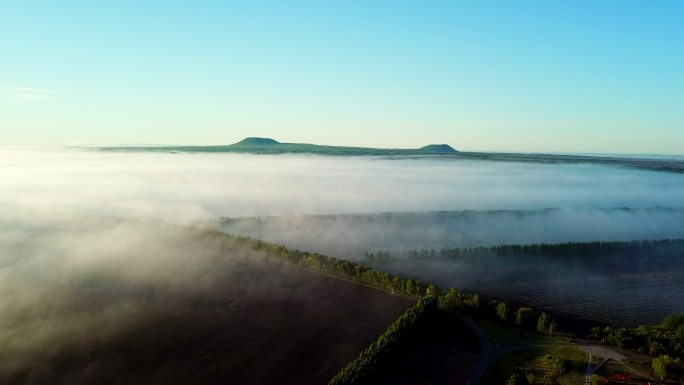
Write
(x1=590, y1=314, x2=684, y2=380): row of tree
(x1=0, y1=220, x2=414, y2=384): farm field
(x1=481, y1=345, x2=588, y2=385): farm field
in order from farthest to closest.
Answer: (x1=590, y1=314, x2=684, y2=380): row of tree → (x1=0, y1=220, x2=414, y2=384): farm field → (x1=481, y1=345, x2=588, y2=385): farm field

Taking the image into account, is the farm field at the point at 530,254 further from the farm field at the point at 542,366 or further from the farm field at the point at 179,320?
the farm field at the point at 179,320

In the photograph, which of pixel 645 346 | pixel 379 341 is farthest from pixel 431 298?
pixel 645 346

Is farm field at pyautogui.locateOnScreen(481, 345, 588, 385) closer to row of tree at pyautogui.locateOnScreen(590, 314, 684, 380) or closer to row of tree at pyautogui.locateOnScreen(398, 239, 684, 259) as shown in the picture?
row of tree at pyautogui.locateOnScreen(590, 314, 684, 380)

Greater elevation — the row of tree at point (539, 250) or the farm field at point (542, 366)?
the row of tree at point (539, 250)

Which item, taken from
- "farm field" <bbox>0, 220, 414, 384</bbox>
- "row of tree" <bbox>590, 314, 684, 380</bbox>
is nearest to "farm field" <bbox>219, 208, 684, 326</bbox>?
"row of tree" <bbox>590, 314, 684, 380</bbox>

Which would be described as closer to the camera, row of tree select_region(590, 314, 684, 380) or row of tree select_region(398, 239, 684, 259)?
row of tree select_region(590, 314, 684, 380)

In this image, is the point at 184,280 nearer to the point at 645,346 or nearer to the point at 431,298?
the point at 431,298

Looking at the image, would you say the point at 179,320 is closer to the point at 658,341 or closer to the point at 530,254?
the point at 658,341

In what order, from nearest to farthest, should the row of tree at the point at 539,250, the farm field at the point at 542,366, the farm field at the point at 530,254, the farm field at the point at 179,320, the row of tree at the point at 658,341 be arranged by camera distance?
the farm field at the point at 542,366
the farm field at the point at 179,320
the row of tree at the point at 658,341
the farm field at the point at 530,254
the row of tree at the point at 539,250

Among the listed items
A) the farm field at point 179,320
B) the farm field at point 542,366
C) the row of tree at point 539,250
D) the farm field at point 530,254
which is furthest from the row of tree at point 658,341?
the row of tree at point 539,250
